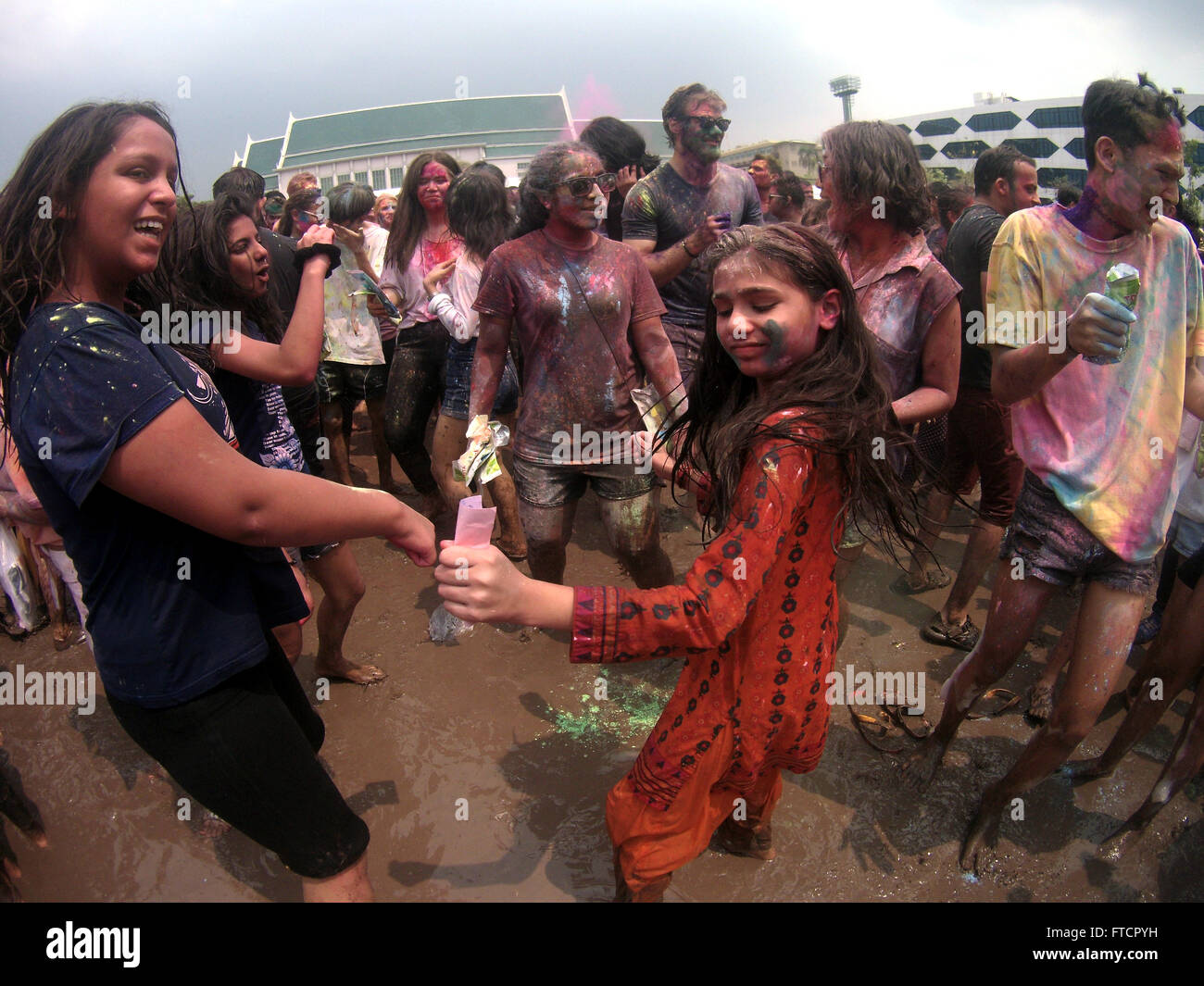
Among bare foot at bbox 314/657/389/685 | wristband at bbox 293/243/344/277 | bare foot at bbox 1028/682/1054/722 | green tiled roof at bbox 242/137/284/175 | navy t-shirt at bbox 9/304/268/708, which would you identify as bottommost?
bare foot at bbox 314/657/389/685

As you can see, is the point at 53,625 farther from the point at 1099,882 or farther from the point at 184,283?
the point at 1099,882

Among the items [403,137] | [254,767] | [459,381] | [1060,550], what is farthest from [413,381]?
[403,137]

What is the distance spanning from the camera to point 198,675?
149 centimetres

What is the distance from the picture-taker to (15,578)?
12.3ft

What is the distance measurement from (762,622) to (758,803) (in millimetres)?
787

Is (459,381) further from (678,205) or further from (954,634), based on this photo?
(954,634)

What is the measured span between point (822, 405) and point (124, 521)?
57.4 inches

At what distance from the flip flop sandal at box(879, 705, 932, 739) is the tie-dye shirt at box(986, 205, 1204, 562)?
3.77 feet

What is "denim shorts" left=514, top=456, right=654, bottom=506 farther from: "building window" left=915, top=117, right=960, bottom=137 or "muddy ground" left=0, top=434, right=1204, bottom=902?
"building window" left=915, top=117, right=960, bottom=137

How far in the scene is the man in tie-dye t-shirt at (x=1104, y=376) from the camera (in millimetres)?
2064

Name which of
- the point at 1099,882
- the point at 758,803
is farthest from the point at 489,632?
the point at 1099,882
